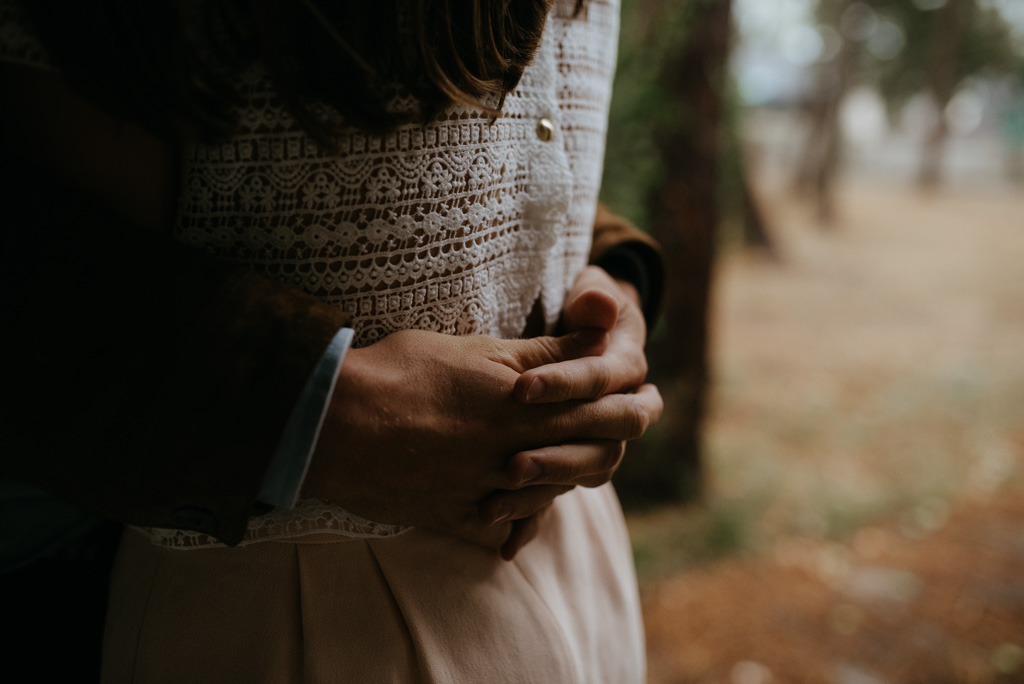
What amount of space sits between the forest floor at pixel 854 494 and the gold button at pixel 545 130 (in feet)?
7.59

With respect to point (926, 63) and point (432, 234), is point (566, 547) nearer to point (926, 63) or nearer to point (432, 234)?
point (432, 234)

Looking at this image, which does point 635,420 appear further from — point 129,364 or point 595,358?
A: point 129,364

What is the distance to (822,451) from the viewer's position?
4133mm

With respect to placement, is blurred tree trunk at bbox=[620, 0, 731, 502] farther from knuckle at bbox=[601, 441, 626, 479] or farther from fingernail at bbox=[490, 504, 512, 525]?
fingernail at bbox=[490, 504, 512, 525]

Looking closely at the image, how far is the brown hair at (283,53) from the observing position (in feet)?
1.51

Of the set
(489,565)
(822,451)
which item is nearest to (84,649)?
(489,565)

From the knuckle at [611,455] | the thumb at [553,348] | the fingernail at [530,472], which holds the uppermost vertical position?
the thumb at [553,348]

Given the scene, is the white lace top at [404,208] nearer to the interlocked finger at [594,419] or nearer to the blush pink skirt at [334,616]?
the blush pink skirt at [334,616]

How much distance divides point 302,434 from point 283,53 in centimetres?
31

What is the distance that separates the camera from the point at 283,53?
1.66 ft

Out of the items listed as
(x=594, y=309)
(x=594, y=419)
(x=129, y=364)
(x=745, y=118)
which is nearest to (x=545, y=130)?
(x=594, y=309)

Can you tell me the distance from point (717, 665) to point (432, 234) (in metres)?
2.44

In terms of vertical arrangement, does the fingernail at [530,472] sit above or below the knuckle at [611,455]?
above

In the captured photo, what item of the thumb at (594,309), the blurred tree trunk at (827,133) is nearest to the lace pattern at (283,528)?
the thumb at (594,309)
